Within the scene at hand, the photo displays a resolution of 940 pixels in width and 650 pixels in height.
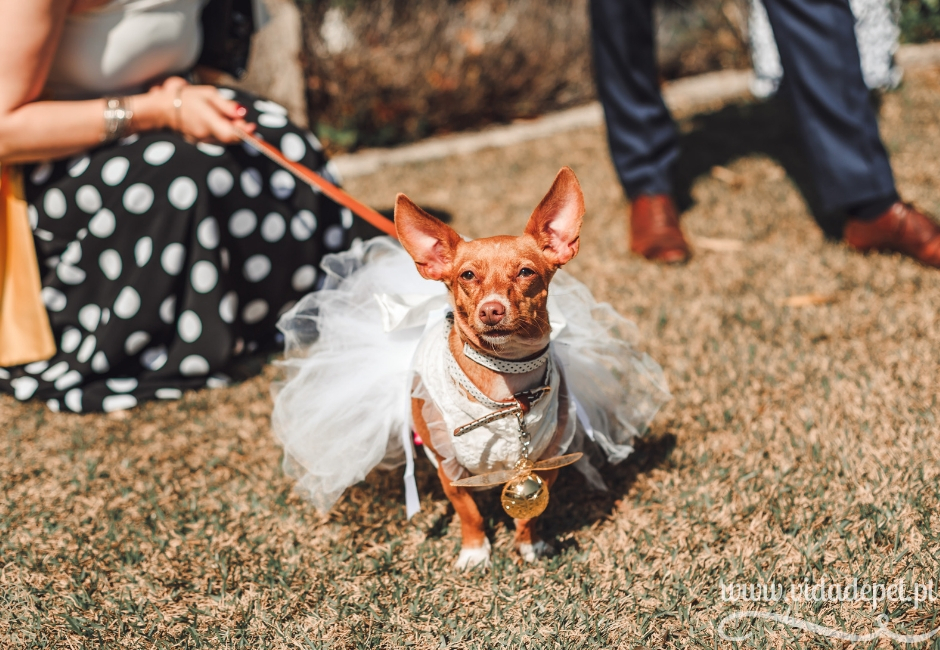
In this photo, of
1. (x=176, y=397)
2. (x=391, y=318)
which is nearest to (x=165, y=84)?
(x=176, y=397)

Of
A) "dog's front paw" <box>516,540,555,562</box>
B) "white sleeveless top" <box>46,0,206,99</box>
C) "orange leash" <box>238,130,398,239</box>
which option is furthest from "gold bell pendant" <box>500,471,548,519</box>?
"white sleeveless top" <box>46,0,206,99</box>

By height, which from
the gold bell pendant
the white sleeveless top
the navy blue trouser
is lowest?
the gold bell pendant

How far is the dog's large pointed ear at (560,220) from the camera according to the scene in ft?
5.61

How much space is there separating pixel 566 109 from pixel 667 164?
8.72 ft

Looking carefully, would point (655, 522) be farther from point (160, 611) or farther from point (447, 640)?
point (160, 611)

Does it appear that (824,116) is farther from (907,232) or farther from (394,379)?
(394,379)

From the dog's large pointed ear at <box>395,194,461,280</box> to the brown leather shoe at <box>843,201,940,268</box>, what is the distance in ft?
7.41

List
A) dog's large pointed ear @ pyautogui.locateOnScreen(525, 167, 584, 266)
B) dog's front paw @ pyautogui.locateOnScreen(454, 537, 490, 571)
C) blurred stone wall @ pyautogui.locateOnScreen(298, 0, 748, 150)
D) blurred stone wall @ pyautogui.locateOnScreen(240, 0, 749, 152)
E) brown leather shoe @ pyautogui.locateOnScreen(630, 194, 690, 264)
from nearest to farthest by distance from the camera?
dog's large pointed ear @ pyautogui.locateOnScreen(525, 167, 584, 266), dog's front paw @ pyautogui.locateOnScreen(454, 537, 490, 571), brown leather shoe @ pyautogui.locateOnScreen(630, 194, 690, 264), blurred stone wall @ pyautogui.locateOnScreen(240, 0, 749, 152), blurred stone wall @ pyautogui.locateOnScreen(298, 0, 748, 150)

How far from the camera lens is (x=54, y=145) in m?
2.54

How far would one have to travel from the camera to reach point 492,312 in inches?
60.7

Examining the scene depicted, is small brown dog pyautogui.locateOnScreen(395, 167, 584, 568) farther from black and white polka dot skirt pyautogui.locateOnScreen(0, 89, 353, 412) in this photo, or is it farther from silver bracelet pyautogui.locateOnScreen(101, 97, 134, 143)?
silver bracelet pyautogui.locateOnScreen(101, 97, 134, 143)

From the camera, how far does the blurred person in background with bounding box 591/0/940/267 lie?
119 inches

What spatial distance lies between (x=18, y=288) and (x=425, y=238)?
1797mm

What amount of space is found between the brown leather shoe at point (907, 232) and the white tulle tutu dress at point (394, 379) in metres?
1.54
